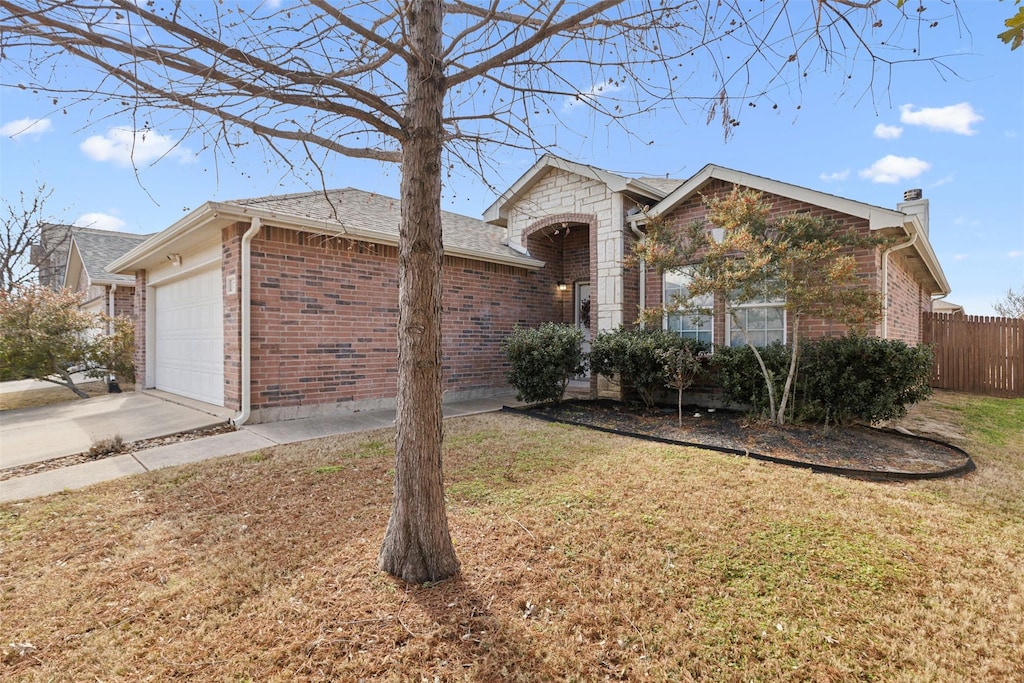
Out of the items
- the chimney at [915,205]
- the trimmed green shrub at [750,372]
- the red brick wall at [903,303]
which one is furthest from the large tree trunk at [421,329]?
the chimney at [915,205]

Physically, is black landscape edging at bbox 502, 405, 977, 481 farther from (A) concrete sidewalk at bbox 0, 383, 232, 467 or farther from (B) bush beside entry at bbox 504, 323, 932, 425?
(A) concrete sidewalk at bbox 0, 383, 232, 467

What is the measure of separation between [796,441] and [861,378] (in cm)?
143

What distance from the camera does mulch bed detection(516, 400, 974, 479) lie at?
4.72 m

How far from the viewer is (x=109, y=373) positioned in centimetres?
1166

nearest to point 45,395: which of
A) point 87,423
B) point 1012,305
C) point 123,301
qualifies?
point 123,301

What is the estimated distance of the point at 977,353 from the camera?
11320 mm

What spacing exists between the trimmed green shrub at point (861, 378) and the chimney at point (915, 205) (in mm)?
7446

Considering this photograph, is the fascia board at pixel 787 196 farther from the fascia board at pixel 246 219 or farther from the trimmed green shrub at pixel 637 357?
the fascia board at pixel 246 219

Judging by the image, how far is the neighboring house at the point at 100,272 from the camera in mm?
13562

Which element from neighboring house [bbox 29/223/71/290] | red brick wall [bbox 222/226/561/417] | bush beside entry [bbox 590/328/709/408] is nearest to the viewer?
red brick wall [bbox 222/226/561/417]

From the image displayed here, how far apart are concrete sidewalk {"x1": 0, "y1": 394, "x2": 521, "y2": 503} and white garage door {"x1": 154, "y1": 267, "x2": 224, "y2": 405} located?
74.1 inches

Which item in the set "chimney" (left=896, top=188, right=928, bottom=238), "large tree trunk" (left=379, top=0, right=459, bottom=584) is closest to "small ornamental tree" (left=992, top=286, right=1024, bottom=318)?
"chimney" (left=896, top=188, right=928, bottom=238)

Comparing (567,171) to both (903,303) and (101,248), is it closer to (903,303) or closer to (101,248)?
(903,303)

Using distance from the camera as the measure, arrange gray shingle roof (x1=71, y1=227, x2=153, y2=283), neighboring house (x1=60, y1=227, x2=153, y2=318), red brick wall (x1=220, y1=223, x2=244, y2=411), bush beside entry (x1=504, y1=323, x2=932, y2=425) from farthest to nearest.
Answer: gray shingle roof (x1=71, y1=227, x2=153, y2=283)
neighboring house (x1=60, y1=227, x2=153, y2=318)
red brick wall (x1=220, y1=223, x2=244, y2=411)
bush beside entry (x1=504, y1=323, x2=932, y2=425)
